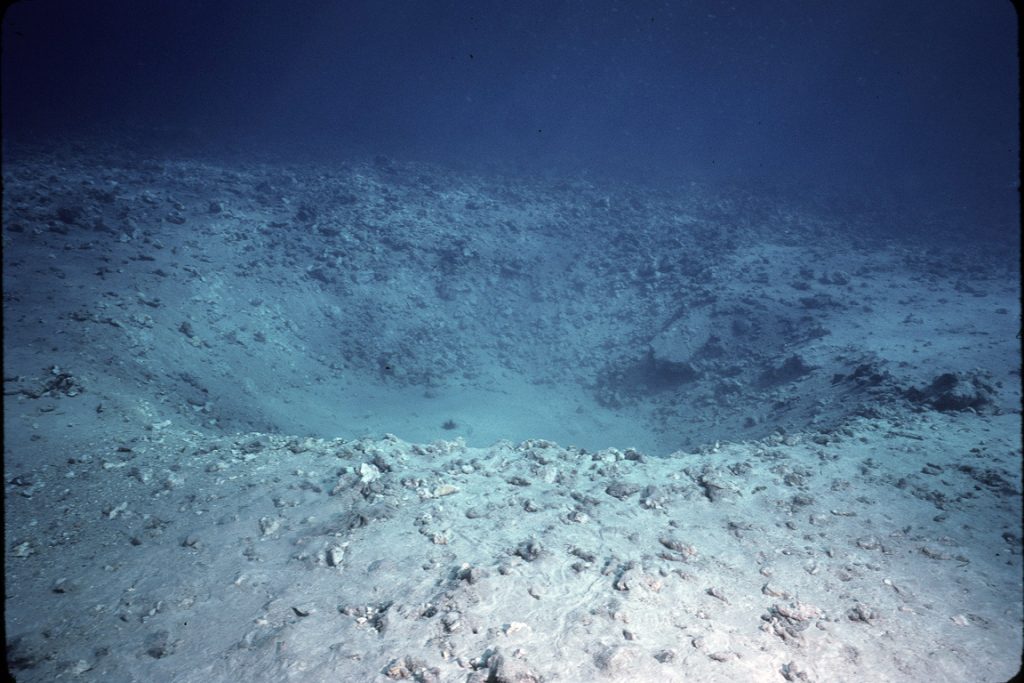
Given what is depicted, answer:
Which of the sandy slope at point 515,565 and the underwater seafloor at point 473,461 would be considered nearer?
the sandy slope at point 515,565

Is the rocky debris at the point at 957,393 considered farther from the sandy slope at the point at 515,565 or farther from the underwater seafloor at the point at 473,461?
the sandy slope at the point at 515,565

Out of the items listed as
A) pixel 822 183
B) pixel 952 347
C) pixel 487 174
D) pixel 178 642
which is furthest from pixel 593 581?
pixel 822 183

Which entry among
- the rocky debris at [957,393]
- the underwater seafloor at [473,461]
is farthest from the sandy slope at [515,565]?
the rocky debris at [957,393]

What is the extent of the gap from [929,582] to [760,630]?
1366 mm

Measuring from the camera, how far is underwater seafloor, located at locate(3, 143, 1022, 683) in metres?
2.82

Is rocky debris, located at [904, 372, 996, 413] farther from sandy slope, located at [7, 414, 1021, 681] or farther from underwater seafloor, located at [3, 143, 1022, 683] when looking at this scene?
sandy slope, located at [7, 414, 1021, 681]

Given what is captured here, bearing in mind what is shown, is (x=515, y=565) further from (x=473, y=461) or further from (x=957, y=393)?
(x=957, y=393)

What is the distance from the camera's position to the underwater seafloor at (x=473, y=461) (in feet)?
9.25

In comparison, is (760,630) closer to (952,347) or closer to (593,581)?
(593,581)

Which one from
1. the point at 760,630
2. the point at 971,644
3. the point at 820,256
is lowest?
the point at 760,630

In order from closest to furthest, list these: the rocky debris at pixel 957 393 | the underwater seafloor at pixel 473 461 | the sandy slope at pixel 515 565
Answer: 1. the sandy slope at pixel 515 565
2. the underwater seafloor at pixel 473 461
3. the rocky debris at pixel 957 393

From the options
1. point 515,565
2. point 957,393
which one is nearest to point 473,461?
point 515,565

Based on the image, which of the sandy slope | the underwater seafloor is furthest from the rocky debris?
the sandy slope

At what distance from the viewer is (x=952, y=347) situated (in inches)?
310
